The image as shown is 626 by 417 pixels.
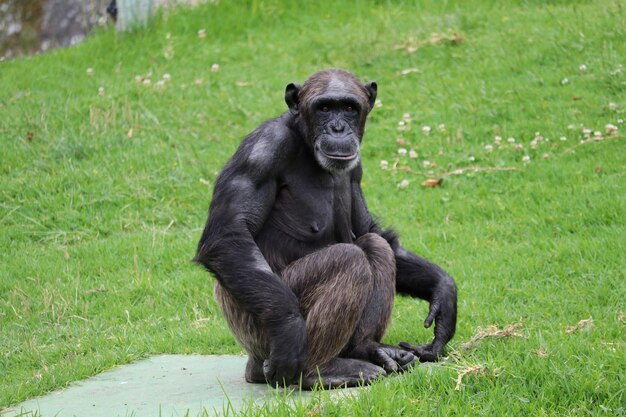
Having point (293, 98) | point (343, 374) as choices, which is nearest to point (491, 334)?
point (343, 374)

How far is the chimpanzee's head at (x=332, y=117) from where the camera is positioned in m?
5.12

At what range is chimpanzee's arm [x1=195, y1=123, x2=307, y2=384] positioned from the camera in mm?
4832

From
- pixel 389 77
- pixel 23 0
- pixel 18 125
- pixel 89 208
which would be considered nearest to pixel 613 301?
pixel 89 208

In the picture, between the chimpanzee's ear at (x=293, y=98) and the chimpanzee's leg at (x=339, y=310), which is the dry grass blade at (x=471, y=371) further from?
the chimpanzee's ear at (x=293, y=98)

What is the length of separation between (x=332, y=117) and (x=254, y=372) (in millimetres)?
1525

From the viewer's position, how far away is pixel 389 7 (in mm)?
14023

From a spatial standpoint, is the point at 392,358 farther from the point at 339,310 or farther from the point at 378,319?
the point at 339,310

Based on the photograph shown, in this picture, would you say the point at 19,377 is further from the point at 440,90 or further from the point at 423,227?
the point at 440,90

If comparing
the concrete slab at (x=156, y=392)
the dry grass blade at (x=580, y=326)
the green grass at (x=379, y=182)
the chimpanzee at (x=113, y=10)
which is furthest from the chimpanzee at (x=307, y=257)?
the chimpanzee at (x=113, y=10)

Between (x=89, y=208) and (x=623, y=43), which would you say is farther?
(x=623, y=43)

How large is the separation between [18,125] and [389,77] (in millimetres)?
4743

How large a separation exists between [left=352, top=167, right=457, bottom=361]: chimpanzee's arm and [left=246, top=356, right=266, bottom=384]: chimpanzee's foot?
0.90 meters

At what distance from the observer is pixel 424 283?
5.73m

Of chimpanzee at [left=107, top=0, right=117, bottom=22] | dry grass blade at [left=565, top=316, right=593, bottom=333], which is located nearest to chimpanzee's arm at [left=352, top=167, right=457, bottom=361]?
dry grass blade at [left=565, top=316, right=593, bottom=333]
